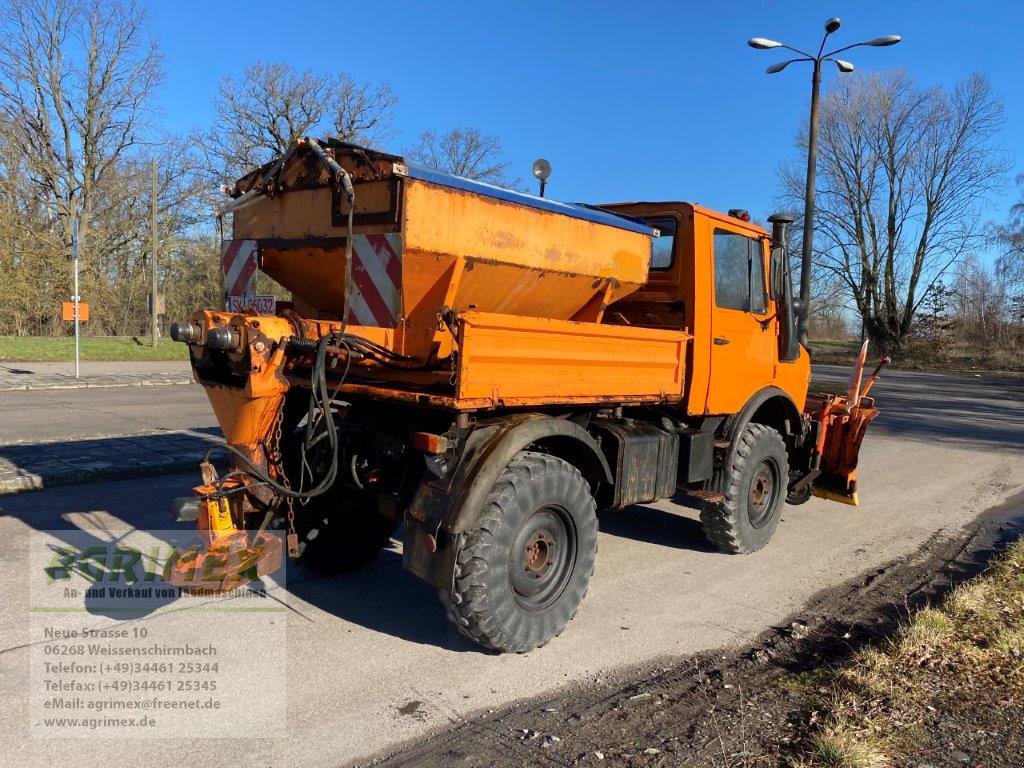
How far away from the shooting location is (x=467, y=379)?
144 inches

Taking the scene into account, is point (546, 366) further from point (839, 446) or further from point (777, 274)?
point (839, 446)

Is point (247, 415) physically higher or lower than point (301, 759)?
higher

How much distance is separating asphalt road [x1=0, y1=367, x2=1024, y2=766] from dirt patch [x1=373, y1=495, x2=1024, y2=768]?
0.51 ft

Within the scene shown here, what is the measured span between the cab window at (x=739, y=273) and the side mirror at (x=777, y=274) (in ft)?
0.42

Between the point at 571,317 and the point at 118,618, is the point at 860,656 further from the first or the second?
the point at 118,618

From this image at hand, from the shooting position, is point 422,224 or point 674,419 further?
point 674,419

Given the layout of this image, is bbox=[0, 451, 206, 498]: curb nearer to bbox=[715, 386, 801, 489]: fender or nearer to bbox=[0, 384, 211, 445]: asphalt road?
bbox=[0, 384, 211, 445]: asphalt road

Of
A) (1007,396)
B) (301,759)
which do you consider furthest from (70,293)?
(1007,396)

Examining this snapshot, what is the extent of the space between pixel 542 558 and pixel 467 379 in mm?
1244

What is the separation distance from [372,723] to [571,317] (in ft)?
9.58

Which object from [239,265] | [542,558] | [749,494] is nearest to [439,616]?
[542,558]

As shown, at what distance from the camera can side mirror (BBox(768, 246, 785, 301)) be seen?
6.23m

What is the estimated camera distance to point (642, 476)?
502 centimetres

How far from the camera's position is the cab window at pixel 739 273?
570cm
